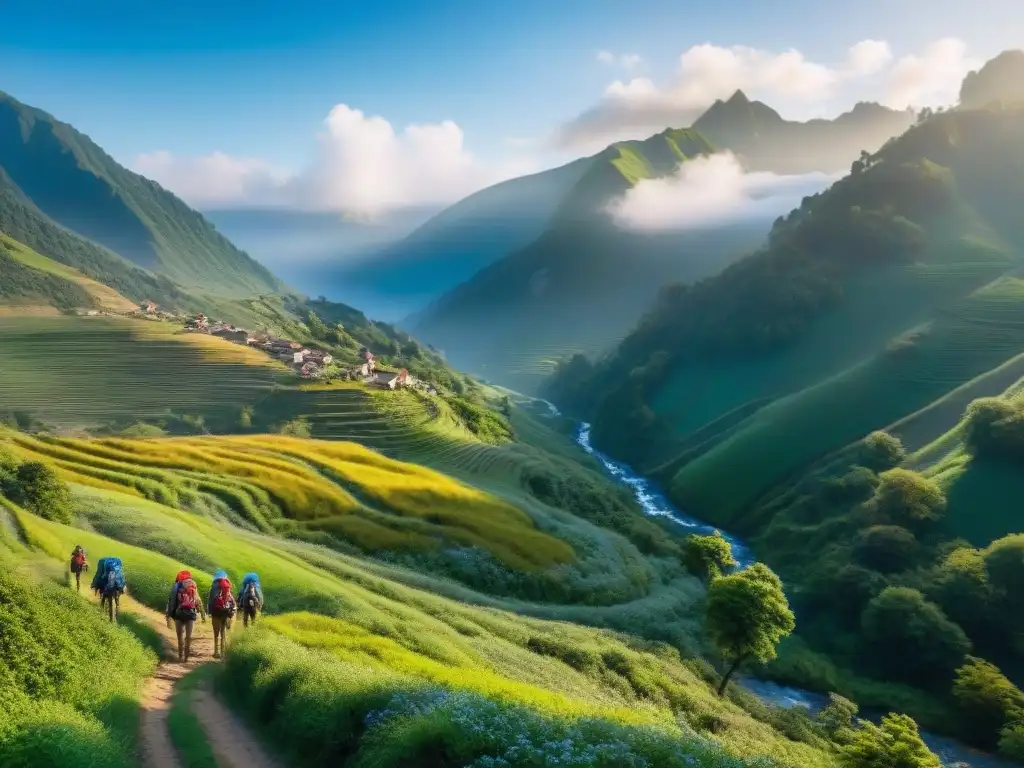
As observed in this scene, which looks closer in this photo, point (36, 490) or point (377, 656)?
point (377, 656)

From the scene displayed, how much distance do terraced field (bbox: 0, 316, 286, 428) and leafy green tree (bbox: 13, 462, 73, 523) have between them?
78.1m

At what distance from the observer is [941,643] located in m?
70.3

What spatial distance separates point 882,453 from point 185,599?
12121 cm

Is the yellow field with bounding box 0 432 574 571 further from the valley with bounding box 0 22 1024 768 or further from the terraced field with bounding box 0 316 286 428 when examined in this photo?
the terraced field with bounding box 0 316 286 428

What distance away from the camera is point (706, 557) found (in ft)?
259

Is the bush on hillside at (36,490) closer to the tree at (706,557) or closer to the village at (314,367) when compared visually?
the tree at (706,557)

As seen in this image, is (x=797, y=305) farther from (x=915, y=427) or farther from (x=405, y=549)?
(x=405, y=549)

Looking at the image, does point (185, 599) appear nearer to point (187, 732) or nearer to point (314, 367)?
point (187, 732)

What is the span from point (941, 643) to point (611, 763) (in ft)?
251

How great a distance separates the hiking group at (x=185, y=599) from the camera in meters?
21.0

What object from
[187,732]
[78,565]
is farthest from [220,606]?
[187,732]

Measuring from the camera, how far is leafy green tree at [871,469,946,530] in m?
91.8

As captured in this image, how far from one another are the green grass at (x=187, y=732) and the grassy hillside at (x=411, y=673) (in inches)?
48.3

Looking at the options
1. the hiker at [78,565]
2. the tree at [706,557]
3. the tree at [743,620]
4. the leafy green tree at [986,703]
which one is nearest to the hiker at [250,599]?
the hiker at [78,565]
